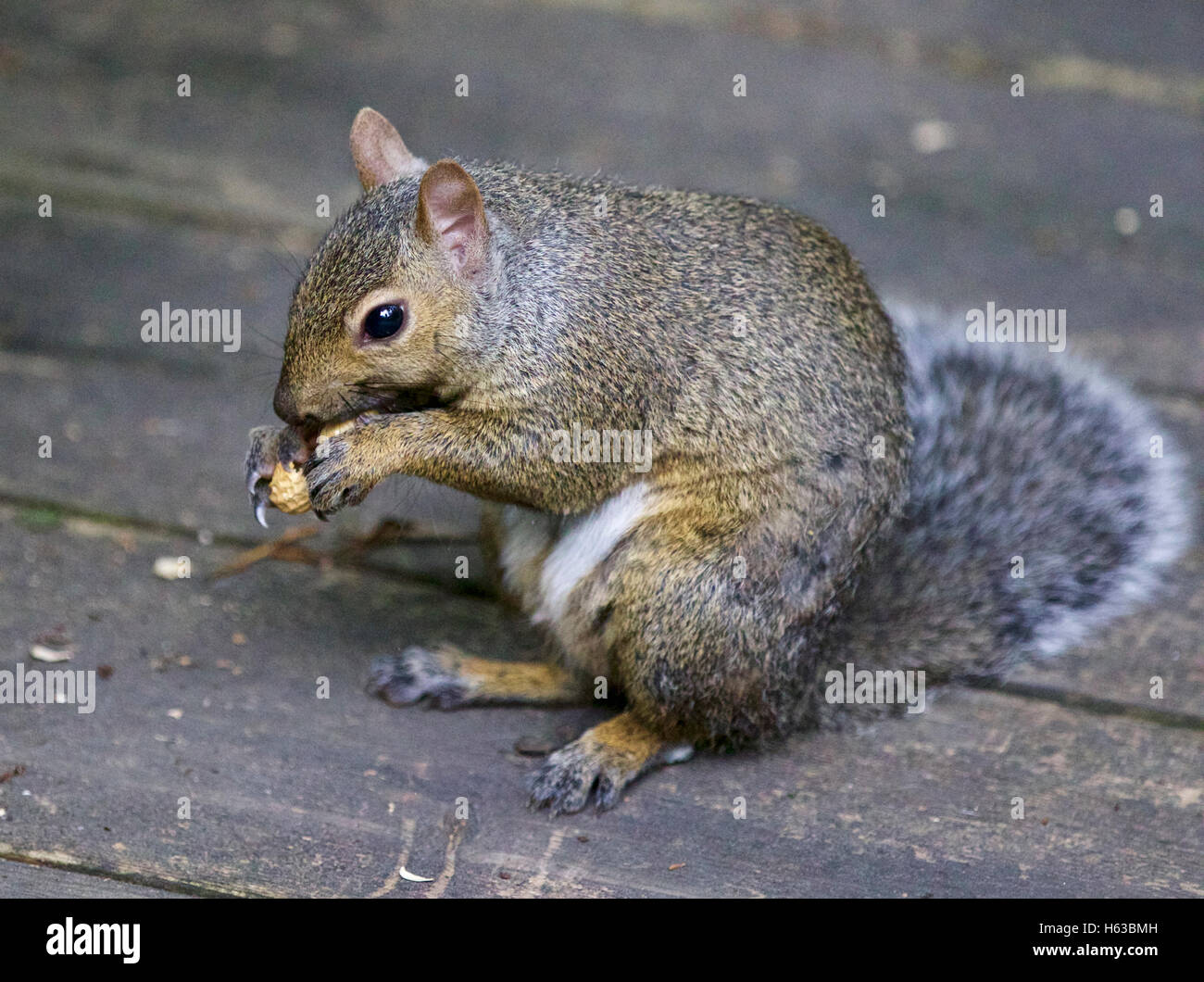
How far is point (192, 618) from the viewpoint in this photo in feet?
8.11

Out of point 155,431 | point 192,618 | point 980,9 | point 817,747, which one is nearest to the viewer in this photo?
point 817,747

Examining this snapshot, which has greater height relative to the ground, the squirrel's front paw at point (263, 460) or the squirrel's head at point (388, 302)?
the squirrel's head at point (388, 302)

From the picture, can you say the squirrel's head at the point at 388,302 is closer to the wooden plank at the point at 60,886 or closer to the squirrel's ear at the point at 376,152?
the squirrel's ear at the point at 376,152

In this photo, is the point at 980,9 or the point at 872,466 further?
the point at 980,9

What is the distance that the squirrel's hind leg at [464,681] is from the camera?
2.36 meters

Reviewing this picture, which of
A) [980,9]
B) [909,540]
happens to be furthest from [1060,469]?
[980,9]

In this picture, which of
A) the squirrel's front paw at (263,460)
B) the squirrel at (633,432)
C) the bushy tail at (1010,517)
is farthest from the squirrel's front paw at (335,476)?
the bushy tail at (1010,517)

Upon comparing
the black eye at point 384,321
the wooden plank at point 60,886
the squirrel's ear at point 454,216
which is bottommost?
the wooden plank at point 60,886

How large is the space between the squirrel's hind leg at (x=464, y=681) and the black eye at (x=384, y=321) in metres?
0.57

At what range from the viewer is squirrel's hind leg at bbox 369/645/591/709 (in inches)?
93.0

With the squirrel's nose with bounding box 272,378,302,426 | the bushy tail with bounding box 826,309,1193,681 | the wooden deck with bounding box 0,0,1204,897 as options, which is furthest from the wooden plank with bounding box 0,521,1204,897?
the squirrel's nose with bounding box 272,378,302,426

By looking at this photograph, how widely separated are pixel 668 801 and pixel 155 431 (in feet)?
4.46

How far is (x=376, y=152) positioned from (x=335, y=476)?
568 millimetres

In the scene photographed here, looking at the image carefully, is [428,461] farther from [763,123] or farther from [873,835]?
[763,123]
